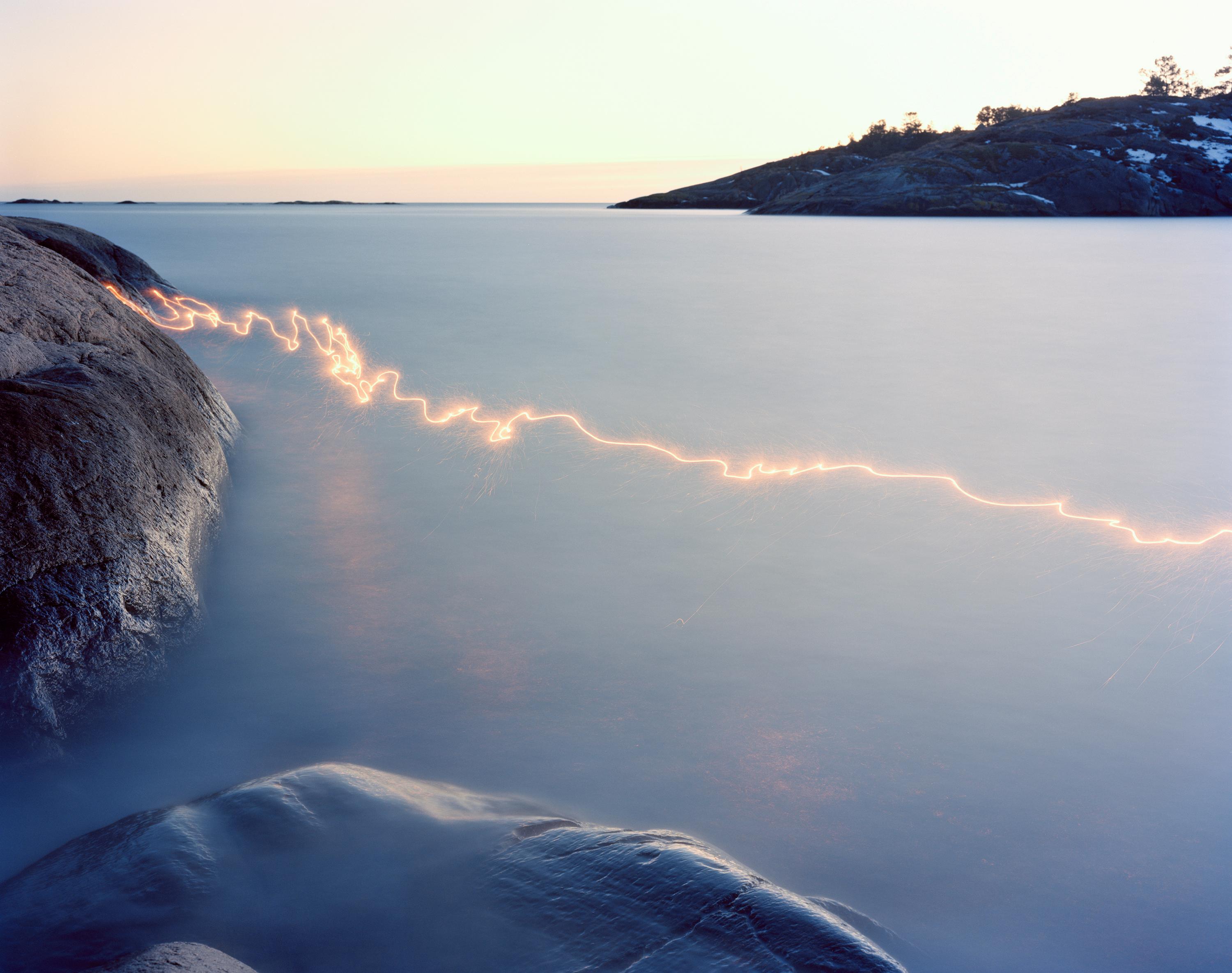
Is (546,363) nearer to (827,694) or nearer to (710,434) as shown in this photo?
(710,434)

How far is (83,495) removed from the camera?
2682 mm

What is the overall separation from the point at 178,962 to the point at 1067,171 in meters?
53.2

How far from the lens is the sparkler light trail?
422cm

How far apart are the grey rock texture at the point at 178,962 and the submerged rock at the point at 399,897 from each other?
10 cm

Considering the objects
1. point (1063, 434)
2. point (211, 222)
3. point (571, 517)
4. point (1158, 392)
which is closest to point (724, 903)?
point (571, 517)

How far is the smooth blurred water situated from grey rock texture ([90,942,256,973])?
72 cm

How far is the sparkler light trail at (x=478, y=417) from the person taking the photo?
4.22 metres

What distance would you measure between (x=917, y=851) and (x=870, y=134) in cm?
8181

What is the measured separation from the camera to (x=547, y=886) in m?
1.77

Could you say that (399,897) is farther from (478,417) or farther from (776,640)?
(478,417)

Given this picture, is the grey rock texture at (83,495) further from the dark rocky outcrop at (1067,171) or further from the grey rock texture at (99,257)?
the dark rocky outcrop at (1067,171)

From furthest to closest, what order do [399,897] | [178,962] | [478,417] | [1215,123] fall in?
[1215,123] < [478,417] < [399,897] < [178,962]

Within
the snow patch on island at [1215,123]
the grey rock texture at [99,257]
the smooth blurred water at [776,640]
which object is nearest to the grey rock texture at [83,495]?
the smooth blurred water at [776,640]

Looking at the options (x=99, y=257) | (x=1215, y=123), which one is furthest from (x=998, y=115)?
(x=99, y=257)
